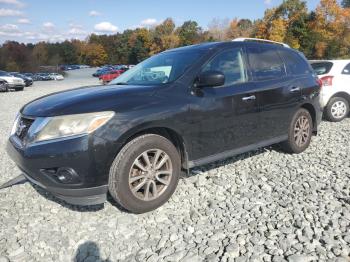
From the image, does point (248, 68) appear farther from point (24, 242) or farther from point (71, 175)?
point (24, 242)

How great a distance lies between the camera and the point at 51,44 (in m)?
122

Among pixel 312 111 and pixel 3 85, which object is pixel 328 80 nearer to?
pixel 312 111

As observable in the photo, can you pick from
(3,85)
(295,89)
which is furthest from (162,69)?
(3,85)

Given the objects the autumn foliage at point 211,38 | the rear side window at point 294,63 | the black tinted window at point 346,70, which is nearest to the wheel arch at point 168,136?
the rear side window at point 294,63

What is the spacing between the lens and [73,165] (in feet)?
10.4

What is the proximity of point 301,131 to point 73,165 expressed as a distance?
377 centimetres

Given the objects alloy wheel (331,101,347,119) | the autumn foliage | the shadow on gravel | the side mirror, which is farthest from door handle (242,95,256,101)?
the autumn foliage

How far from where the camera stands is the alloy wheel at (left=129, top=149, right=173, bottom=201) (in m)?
3.51

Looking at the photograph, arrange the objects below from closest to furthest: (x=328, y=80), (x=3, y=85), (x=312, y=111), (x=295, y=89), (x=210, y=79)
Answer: (x=210, y=79)
(x=295, y=89)
(x=312, y=111)
(x=328, y=80)
(x=3, y=85)

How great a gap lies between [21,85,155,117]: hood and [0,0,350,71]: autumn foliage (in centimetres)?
1869

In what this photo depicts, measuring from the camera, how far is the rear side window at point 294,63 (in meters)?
5.29

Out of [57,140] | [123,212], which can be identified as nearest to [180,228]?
[123,212]

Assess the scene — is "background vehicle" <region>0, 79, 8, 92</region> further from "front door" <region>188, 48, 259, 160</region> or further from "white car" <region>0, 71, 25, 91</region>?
"front door" <region>188, 48, 259, 160</region>

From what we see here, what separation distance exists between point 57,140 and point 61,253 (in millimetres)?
999
